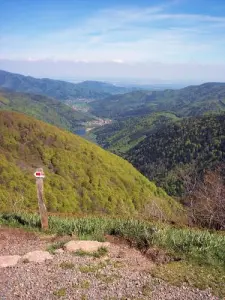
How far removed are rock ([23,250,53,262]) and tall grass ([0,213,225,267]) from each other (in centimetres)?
154

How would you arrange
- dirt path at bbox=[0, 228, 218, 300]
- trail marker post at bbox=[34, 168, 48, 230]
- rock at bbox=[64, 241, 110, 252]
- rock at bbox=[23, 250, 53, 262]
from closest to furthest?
dirt path at bbox=[0, 228, 218, 300] → rock at bbox=[23, 250, 53, 262] → rock at bbox=[64, 241, 110, 252] → trail marker post at bbox=[34, 168, 48, 230]

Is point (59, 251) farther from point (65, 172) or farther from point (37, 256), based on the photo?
point (65, 172)

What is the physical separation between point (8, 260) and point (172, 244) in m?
4.23

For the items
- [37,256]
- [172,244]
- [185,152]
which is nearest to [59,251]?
[37,256]

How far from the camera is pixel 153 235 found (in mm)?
9000

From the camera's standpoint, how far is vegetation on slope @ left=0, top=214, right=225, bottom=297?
7.27 meters

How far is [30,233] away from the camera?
10.1m

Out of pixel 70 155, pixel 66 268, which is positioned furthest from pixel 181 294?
pixel 70 155

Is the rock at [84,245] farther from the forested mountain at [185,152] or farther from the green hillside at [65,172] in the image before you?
the forested mountain at [185,152]

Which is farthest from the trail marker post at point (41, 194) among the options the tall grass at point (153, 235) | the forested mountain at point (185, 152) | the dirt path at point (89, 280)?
the forested mountain at point (185, 152)

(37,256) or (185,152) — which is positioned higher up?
(37,256)

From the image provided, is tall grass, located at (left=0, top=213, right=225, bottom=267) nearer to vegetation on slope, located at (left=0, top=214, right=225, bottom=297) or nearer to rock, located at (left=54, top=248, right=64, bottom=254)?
vegetation on slope, located at (left=0, top=214, right=225, bottom=297)

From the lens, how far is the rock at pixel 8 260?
7.75m

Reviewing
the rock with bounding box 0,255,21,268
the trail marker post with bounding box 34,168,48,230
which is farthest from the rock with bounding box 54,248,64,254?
the trail marker post with bounding box 34,168,48,230
